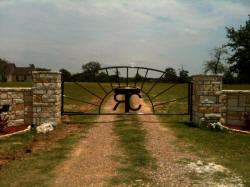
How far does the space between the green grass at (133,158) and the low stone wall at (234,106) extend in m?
3.74

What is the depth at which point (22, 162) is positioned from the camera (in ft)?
17.1

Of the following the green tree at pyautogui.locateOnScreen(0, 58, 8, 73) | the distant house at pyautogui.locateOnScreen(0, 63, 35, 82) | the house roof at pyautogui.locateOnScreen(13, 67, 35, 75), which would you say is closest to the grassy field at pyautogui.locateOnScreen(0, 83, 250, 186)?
the green tree at pyautogui.locateOnScreen(0, 58, 8, 73)

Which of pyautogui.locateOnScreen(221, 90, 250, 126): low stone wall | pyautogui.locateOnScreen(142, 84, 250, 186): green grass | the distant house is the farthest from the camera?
the distant house

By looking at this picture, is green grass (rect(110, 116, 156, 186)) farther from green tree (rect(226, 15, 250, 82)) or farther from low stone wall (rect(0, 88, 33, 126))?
green tree (rect(226, 15, 250, 82))

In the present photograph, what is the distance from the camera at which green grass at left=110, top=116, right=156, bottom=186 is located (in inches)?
169

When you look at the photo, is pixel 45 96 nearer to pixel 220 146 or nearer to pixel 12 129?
pixel 12 129

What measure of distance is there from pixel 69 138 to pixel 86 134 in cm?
67

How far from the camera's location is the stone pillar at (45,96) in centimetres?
849

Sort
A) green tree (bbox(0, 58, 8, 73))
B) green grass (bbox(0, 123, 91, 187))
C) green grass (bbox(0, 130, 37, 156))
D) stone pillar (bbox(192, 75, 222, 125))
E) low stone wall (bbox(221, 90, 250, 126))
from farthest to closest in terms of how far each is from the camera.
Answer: green tree (bbox(0, 58, 8, 73)), low stone wall (bbox(221, 90, 250, 126)), stone pillar (bbox(192, 75, 222, 125)), green grass (bbox(0, 130, 37, 156)), green grass (bbox(0, 123, 91, 187))

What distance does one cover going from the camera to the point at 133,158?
5.42m

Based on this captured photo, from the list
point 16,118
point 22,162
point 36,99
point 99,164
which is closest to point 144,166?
point 99,164

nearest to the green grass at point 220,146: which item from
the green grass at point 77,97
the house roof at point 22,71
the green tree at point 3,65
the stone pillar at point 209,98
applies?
the stone pillar at point 209,98

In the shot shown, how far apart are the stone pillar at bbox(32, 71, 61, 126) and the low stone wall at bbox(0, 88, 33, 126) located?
42 cm

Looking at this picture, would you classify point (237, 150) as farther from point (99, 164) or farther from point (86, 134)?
point (86, 134)
